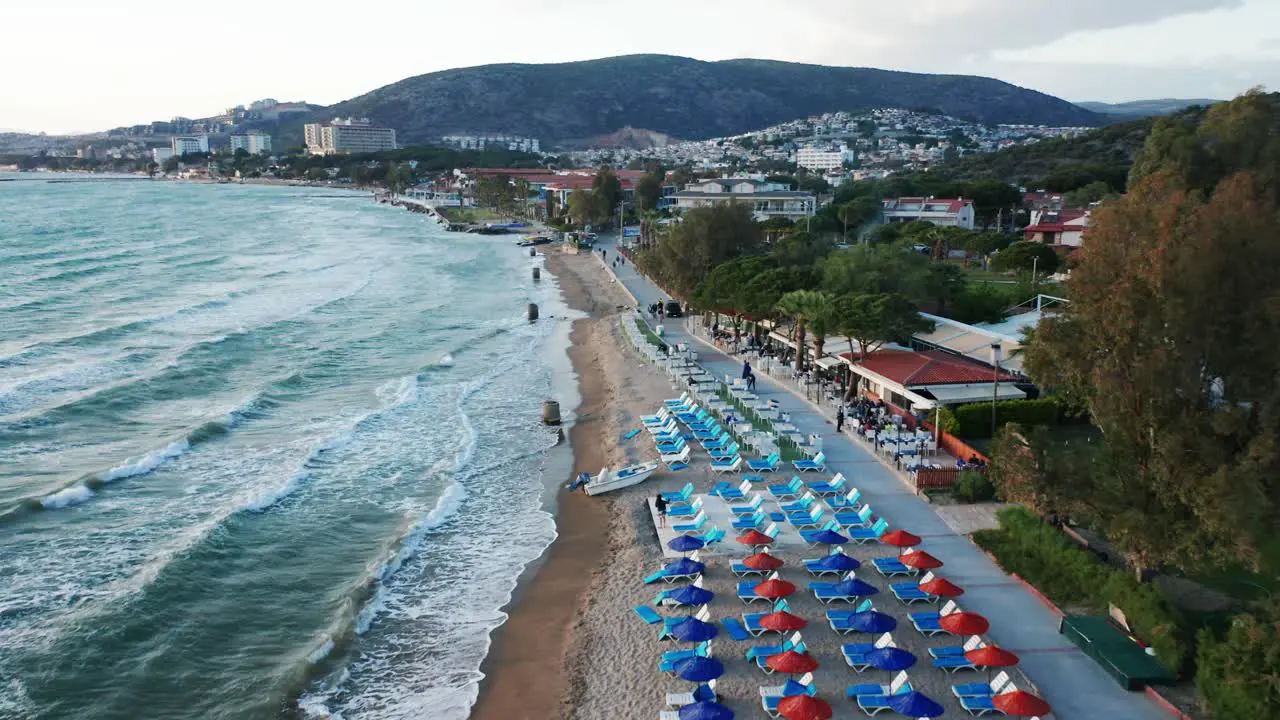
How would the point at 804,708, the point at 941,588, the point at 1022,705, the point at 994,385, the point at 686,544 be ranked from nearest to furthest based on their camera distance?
the point at 1022,705 < the point at 804,708 < the point at 941,588 < the point at 686,544 < the point at 994,385

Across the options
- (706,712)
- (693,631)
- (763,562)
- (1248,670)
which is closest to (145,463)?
(763,562)

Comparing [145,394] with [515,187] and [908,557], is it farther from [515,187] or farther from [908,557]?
[515,187]

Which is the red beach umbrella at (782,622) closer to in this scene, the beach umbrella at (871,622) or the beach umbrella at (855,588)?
the beach umbrella at (871,622)

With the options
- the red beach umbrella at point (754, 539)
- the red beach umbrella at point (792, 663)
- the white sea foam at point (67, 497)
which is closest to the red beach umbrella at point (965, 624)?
the red beach umbrella at point (792, 663)

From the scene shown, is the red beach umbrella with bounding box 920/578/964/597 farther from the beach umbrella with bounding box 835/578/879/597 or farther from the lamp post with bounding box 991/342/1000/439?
the lamp post with bounding box 991/342/1000/439

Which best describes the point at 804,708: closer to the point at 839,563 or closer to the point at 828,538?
the point at 839,563
